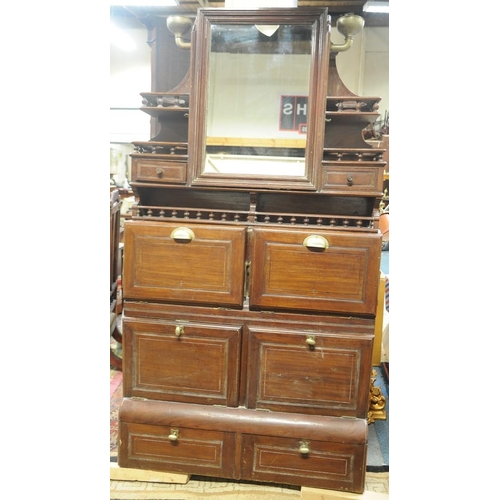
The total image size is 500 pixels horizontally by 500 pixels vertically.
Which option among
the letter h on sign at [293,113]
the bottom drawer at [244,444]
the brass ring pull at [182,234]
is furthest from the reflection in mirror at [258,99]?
the bottom drawer at [244,444]

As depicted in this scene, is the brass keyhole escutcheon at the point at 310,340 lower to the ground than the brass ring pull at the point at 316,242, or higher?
lower

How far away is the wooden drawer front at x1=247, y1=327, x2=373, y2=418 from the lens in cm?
103

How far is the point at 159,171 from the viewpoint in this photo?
3.45 ft

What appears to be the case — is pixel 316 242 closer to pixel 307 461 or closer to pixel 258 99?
pixel 258 99

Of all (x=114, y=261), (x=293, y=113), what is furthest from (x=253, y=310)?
(x=114, y=261)

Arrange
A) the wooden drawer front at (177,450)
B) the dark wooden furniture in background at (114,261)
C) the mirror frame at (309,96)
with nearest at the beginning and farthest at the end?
1. the mirror frame at (309,96)
2. the wooden drawer front at (177,450)
3. the dark wooden furniture in background at (114,261)

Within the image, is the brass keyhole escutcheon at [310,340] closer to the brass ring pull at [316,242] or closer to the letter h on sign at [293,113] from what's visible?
the brass ring pull at [316,242]

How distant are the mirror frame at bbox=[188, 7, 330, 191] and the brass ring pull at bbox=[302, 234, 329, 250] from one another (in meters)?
0.14

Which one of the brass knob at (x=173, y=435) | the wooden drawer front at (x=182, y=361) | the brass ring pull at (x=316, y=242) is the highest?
the brass ring pull at (x=316, y=242)

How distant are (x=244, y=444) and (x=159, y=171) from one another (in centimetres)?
82

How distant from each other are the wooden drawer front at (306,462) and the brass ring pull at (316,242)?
1.76 feet

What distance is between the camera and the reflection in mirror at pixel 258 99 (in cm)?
101

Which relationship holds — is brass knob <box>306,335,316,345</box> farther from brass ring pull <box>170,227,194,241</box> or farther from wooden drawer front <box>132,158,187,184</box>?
wooden drawer front <box>132,158,187,184</box>
